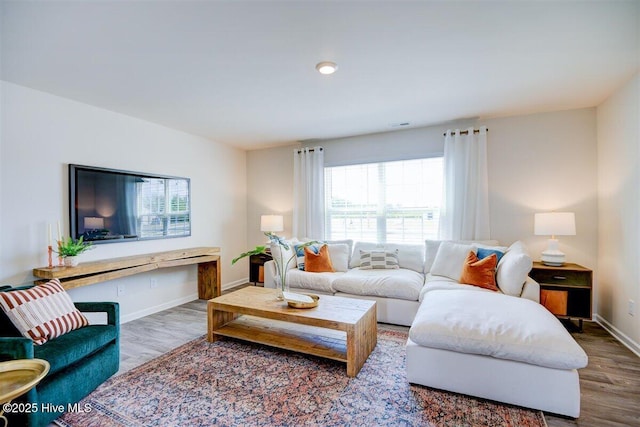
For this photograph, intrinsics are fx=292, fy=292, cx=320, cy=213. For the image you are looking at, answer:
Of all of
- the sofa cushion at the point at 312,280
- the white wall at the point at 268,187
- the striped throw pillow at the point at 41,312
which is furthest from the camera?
the white wall at the point at 268,187

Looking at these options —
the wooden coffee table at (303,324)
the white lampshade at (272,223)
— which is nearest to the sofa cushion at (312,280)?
the wooden coffee table at (303,324)

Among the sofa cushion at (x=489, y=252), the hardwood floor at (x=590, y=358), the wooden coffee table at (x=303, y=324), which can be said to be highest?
→ the sofa cushion at (x=489, y=252)

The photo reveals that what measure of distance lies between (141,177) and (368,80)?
2.96m

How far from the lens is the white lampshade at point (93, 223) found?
3.11 meters

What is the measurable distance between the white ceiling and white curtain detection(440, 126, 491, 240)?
507 millimetres

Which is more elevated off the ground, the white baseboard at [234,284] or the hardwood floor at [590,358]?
the white baseboard at [234,284]

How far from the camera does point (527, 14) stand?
180 cm

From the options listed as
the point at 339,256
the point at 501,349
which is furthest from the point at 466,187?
the point at 501,349

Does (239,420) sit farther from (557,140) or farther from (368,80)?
(557,140)

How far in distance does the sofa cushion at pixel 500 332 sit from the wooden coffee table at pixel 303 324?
1.59ft

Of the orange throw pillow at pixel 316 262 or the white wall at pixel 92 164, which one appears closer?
the white wall at pixel 92 164

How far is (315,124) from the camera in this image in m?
3.99

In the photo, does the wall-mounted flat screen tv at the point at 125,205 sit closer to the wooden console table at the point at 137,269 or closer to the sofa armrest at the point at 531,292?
the wooden console table at the point at 137,269

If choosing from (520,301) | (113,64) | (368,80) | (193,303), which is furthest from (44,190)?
(520,301)
